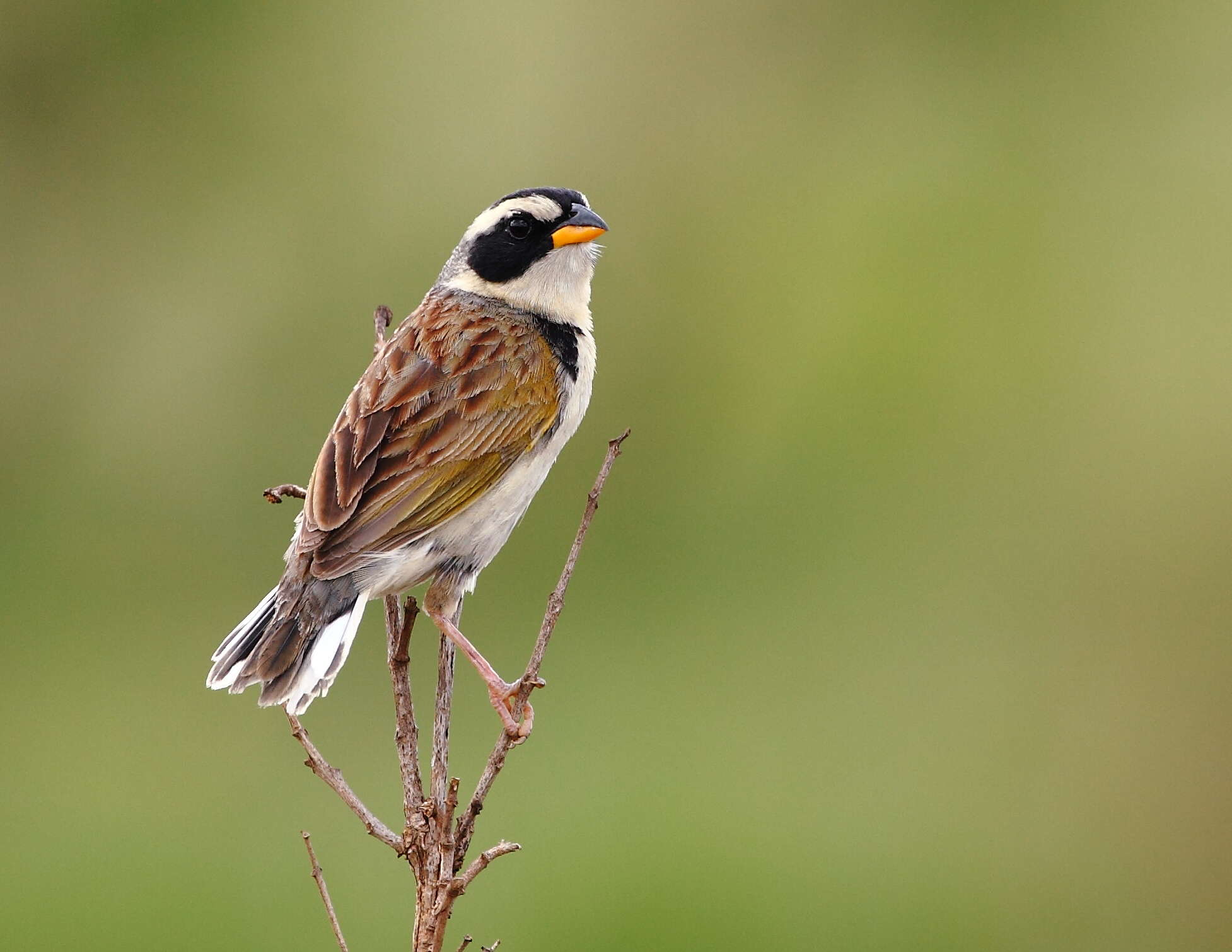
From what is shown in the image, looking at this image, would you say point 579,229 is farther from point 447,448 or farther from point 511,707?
point 511,707

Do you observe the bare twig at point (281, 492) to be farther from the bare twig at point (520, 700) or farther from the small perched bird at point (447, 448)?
the bare twig at point (520, 700)

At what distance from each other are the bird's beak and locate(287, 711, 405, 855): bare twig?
1.87 meters

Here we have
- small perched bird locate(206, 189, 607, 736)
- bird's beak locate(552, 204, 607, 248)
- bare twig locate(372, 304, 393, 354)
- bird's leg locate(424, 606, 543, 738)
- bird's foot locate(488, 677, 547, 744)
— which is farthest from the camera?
bird's beak locate(552, 204, 607, 248)

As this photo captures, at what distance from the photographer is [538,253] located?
17.1 feet

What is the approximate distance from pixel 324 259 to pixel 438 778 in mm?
7161

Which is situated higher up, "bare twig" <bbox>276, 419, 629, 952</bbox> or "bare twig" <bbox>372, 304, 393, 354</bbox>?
"bare twig" <bbox>372, 304, 393, 354</bbox>

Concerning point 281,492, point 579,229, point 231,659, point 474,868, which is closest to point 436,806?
point 474,868

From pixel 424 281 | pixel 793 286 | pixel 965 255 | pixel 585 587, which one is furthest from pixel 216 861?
pixel 965 255

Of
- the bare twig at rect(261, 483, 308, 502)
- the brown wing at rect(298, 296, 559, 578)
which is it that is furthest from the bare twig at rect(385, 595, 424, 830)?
the bare twig at rect(261, 483, 308, 502)

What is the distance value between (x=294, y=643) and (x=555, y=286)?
157 centimetres

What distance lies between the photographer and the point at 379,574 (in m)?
4.50

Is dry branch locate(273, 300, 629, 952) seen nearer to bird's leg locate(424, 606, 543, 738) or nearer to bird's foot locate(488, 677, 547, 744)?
bird's foot locate(488, 677, 547, 744)

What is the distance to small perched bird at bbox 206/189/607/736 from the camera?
4.41 meters

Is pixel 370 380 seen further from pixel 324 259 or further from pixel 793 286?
→ pixel 793 286
